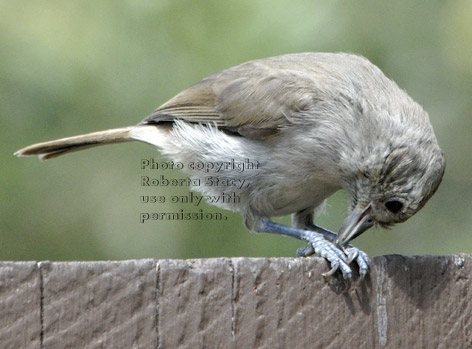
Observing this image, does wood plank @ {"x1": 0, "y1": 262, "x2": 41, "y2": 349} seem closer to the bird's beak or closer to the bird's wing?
the bird's beak

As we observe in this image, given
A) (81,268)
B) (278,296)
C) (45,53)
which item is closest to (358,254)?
(278,296)

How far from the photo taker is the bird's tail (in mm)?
5027

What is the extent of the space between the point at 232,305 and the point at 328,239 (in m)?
2.50

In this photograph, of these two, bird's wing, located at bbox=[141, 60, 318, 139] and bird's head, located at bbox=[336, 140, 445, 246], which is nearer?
bird's head, located at bbox=[336, 140, 445, 246]

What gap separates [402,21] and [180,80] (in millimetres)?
1676

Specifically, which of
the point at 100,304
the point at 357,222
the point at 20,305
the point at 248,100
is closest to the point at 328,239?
the point at 357,222

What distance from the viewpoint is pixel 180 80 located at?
5.27 m

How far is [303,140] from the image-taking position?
470cm

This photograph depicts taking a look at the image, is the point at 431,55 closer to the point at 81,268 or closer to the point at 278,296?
the point at 278,296

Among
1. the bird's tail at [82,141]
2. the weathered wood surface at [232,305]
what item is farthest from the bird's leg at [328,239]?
the bird's tail at [82,141]

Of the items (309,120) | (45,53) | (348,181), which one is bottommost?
(348,181)

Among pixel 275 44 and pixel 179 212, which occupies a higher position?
pixel 275 44

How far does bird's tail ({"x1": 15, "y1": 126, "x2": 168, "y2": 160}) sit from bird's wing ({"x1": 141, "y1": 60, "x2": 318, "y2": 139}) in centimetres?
10

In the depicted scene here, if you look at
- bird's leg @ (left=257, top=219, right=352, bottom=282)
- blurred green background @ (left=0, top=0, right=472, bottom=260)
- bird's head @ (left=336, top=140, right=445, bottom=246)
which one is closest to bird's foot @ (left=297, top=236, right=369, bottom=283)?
bird's leg @ (left=257, top=219, right=352, bottom=282)
